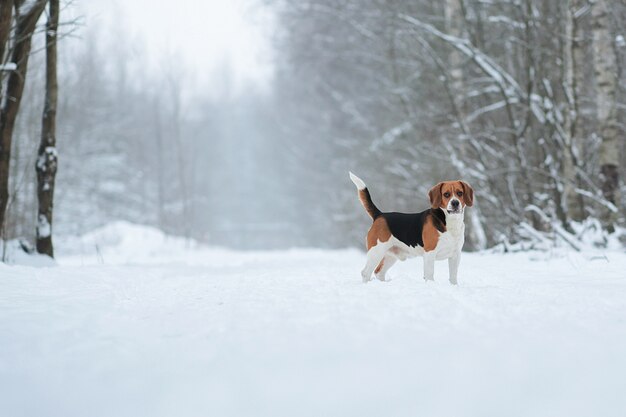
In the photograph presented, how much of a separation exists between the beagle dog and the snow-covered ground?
1.49 ft

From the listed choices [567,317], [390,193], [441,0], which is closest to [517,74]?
[441,0]

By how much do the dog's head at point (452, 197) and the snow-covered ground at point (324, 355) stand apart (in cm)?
56

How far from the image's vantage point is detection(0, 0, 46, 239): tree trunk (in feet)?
19.6

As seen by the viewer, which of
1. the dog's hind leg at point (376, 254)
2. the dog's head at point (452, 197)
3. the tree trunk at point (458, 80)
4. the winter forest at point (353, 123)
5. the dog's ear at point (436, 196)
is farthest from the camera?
the tree trunk at point (458, 80)

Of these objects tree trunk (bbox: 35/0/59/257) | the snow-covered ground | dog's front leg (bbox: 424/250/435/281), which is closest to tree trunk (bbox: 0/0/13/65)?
tree trunk (bbox: 35/0/59/257)

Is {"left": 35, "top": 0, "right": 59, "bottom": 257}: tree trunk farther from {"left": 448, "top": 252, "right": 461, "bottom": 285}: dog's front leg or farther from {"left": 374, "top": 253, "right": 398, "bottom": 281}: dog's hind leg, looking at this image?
{"left": 448, "top": 252, "right": 461, "bottom": 285}: dog's front leg

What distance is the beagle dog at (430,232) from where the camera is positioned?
3.37 m

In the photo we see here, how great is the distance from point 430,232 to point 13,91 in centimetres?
551

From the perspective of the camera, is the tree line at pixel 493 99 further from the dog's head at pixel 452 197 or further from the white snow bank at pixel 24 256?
the white snow bank at pixel 24 256

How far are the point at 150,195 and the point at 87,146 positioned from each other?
10582mm

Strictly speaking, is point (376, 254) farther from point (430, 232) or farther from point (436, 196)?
point (436, 196)

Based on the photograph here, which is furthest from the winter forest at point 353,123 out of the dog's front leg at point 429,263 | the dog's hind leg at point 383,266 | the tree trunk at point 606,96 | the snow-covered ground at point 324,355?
the snow-covered ground at point 324,355

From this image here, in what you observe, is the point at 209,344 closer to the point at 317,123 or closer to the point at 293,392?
the point at 293,392

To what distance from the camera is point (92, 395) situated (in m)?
1.71
